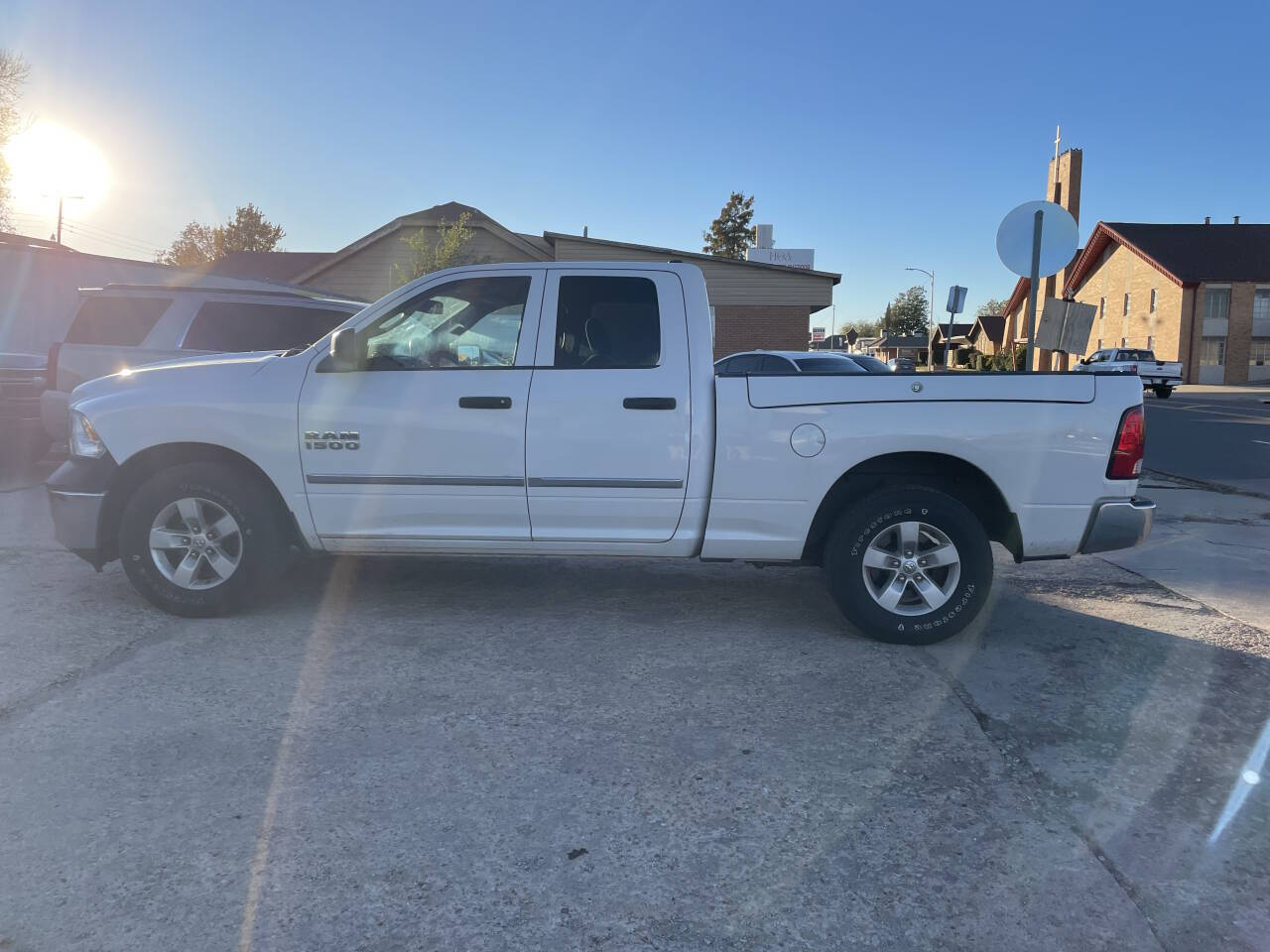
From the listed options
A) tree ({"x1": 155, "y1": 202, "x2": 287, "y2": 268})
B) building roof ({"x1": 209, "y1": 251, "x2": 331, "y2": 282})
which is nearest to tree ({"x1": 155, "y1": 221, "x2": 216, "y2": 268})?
tree ({"x1": 155, "y1": 202, "x2": 287, "y2": 268})

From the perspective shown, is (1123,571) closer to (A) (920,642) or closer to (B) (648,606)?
(A) (920,642)

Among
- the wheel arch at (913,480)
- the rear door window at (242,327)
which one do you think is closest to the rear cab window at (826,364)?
Answer: the rear door window at (242,327)

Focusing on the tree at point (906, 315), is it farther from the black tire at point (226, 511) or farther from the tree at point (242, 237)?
the black tire at point (226, 511)

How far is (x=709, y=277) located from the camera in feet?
91.5

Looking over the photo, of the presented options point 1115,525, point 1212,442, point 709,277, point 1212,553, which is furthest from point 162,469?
point 709,277

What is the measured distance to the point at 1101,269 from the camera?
58.4 metres

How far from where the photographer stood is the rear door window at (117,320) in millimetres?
9086

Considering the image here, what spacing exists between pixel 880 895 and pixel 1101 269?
63.9m

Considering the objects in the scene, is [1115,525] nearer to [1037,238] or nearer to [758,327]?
[1037,238]

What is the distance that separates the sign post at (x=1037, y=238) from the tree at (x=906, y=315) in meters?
106

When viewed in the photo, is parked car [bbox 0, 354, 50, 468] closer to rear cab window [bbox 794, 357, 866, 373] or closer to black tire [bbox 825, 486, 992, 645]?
black tire [bbox 825, 486, 992, 645]

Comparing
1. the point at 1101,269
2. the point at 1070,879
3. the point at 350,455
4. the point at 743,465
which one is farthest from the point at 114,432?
the point at 1101,269

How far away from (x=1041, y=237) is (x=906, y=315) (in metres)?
109

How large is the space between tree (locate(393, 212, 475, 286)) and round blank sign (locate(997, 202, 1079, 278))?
751 inches
